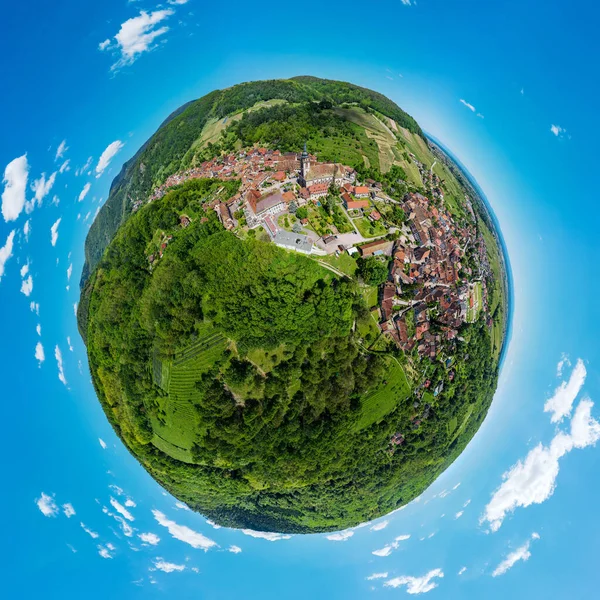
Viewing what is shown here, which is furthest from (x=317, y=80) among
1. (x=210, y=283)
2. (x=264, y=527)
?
(x=264, y=527)

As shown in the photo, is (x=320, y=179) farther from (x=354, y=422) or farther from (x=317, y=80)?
(x=317, y=80)

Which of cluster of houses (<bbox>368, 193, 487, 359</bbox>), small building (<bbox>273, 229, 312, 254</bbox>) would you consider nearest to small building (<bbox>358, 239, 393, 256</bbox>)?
cluster of houses (<bbox>368, 193, 487, 359</bbox>)

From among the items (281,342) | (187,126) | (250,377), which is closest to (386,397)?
(281,342)

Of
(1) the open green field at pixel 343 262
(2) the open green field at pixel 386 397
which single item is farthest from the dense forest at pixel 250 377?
(1) the open green field at pixel 343 262

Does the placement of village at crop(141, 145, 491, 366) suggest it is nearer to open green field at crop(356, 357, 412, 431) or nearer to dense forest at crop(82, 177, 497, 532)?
dense forest at crop(82, 177, 497, 532)

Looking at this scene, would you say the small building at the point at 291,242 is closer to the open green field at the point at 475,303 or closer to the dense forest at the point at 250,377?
the dense forest at the point at 250,377

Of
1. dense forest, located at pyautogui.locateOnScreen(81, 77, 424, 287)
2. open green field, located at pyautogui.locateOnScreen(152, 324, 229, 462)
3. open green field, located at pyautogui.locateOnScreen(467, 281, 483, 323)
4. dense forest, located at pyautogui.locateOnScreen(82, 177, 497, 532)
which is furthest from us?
dense forest, located at pyautogui.locateOnScreen(81, 77, 424, 287)
